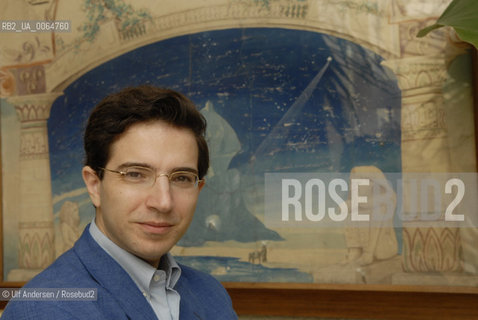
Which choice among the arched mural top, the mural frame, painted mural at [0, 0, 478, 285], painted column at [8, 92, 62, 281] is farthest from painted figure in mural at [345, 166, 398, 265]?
painted column at [8, 92, 62, 281]

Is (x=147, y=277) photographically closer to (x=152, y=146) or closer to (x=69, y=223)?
(x=152, y=146)

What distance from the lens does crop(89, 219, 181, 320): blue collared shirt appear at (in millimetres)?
1151

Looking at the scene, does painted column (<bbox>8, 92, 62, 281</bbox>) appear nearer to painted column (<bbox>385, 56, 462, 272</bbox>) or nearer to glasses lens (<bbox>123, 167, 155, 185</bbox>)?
glasses lens (<bbox>123, 167, 155, 185</bbox>)

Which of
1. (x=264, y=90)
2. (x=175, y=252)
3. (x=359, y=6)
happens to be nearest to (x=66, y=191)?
(x=175, y=252)

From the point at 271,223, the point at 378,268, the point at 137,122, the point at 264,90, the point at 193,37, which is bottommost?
the point at 378,268

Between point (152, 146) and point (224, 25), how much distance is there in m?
1.45

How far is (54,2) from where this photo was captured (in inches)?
99.9

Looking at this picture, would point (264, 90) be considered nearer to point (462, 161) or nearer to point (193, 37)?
point (193, 37)

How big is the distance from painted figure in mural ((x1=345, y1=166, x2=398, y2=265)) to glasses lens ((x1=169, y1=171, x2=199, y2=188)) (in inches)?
50.2

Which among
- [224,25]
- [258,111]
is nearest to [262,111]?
[258,111]

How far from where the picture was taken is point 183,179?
1195 mm

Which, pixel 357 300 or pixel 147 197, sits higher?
pixel 147 197

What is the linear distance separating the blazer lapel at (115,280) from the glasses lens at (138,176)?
18cm

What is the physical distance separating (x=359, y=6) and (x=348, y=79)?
14.6 inches
